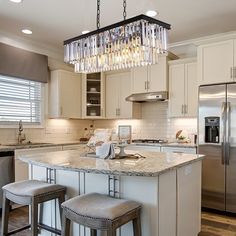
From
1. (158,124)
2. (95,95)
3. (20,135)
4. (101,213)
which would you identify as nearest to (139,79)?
(158,124)

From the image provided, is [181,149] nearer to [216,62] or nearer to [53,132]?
[216,62]

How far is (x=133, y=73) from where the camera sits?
489cm

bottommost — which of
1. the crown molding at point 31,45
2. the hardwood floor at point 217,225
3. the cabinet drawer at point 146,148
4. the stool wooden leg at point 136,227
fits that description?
the hardwood floor at point 217,225

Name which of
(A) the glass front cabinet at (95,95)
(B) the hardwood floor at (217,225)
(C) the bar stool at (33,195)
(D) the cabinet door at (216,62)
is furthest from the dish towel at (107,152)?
(A) the glass front cabinet at (95,95)

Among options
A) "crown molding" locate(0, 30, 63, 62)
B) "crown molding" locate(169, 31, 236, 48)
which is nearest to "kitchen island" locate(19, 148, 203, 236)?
"crown molding" locate(169, 31, 236, 48)

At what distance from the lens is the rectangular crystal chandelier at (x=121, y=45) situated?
228 centimetres

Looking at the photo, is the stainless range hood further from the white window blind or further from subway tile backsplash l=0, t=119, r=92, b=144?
the white window blind

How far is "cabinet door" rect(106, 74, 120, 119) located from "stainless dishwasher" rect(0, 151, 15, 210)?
2235 millimetres

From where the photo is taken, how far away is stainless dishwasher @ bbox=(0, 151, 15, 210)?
3.58 m

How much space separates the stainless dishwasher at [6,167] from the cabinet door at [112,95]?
2.23m

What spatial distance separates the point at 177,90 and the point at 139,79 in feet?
2.49

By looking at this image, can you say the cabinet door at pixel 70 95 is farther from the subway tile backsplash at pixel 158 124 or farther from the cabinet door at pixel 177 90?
the cabinet door at pixel 177 90

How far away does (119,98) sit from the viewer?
5.24 m

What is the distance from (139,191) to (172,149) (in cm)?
220
